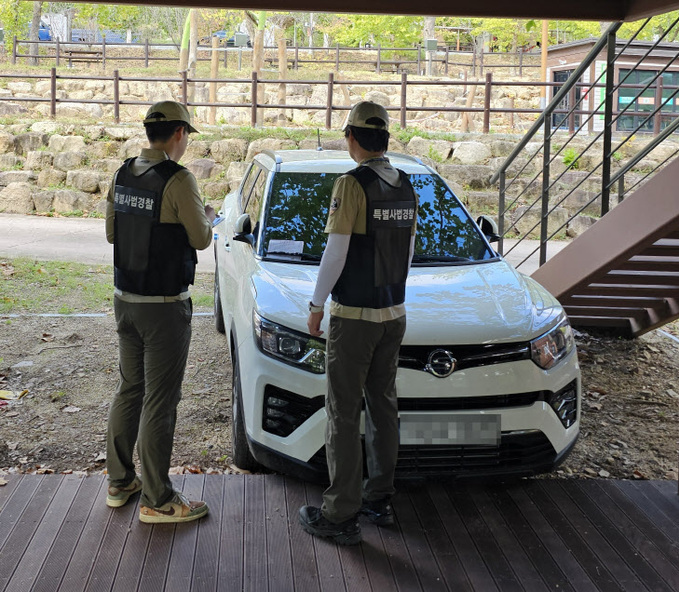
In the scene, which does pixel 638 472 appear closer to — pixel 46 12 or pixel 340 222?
pixel 340 222

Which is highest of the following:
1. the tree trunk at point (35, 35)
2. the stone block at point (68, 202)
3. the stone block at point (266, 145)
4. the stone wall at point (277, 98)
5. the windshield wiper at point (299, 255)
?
the tree trunk at point (35, 35)

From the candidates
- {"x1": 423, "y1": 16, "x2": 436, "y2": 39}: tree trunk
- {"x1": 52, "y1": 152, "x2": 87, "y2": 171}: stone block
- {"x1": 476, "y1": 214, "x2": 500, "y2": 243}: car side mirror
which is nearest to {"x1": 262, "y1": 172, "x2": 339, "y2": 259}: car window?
{"x1": 476, "y1": 214, "x2": 500, "y2": 243}: car side mirror

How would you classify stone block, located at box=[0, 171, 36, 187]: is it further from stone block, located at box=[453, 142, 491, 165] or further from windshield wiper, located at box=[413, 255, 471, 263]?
windshield wiper, located at box=[413, 255, 471, 263]

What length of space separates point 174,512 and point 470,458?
4.75ft

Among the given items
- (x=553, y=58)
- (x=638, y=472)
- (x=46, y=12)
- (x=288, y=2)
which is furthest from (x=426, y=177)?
(x=46, y=12)

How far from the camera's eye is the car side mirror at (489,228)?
5.39 meters

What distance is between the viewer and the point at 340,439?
370 centimetres

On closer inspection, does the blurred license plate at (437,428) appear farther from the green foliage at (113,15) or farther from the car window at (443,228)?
the green foliage at (113,15)

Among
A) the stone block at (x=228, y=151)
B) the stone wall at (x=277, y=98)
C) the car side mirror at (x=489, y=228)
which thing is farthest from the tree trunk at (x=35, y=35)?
the car side mirror at (x=489, y=228)

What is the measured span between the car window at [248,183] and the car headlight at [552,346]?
304 centimetres

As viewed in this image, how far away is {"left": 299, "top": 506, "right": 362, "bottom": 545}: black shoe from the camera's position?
3.83m

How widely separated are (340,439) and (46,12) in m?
51.6

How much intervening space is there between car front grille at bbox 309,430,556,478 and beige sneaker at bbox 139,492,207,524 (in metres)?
0.62

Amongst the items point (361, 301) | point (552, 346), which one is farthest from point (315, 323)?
point (552, 346)
